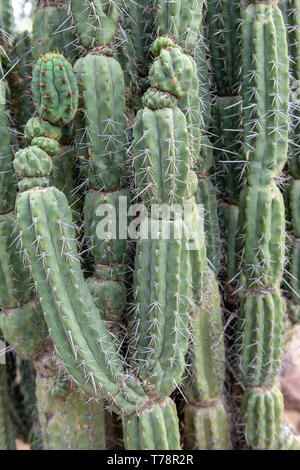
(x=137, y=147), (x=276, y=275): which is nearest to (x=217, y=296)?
→ (x=276, y=275)

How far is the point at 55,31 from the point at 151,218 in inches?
40.0

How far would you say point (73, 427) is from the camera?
2.37 meters

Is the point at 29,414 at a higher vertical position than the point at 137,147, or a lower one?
lower

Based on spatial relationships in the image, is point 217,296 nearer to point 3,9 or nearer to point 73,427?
point 73,427

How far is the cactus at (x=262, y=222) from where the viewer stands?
2258mm

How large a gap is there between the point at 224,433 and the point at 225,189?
1.27m

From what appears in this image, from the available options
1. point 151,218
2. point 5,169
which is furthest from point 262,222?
point 5,169

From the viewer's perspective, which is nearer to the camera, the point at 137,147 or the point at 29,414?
the point at 137,147

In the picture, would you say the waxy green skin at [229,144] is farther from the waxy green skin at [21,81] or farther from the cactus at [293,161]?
the waxy green skin at [21,81]

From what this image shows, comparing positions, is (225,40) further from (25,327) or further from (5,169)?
(25,327)

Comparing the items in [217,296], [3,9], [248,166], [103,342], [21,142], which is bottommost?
[103,342]

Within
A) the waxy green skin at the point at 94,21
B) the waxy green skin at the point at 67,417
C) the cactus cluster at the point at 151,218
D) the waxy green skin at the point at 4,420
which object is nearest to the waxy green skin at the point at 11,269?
the cactus cluster at the point at 151,218

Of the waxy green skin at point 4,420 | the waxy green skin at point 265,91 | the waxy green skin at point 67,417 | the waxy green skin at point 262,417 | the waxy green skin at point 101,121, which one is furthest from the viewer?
the waxy green skin at point 4,420

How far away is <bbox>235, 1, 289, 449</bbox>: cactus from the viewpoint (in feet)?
7.41
